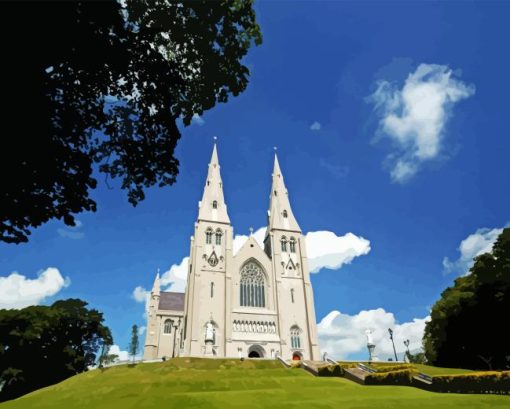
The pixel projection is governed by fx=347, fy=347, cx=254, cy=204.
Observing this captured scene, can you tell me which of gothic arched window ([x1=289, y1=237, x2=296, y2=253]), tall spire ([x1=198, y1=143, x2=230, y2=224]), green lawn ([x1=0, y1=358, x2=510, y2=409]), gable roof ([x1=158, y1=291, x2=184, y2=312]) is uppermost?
tall spire ([x1=198, y1=143, x2=230, y2=224])

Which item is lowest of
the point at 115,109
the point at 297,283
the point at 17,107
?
the point at 17,107

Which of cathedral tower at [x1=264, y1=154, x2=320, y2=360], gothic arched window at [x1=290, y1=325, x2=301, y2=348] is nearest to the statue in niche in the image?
cathedral tower at [x1=264, y1=154, x2=320, y2=360]

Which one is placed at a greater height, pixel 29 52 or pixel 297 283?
pixel 297 283

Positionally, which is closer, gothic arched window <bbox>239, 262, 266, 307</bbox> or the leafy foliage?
gothic arched window <bbox>239, 262, 266, 307</bbox>

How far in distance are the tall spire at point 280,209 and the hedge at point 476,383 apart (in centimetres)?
3868

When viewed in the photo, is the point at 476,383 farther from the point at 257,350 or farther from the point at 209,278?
the point at 209,278

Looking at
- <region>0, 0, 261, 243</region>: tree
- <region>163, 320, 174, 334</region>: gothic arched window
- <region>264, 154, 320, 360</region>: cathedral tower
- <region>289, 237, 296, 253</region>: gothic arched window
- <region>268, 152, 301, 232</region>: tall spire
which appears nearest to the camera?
<region>0, 0, 261, 243</region>: tree

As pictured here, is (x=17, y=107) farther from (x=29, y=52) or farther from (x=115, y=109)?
(x=115, y=109)

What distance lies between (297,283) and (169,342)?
28.4 metres

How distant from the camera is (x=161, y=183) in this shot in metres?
10.4

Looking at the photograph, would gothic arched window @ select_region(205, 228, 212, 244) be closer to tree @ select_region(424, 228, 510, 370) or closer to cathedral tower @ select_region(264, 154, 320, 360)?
cathedral tower @ select_region(264, 154, 320, 360)

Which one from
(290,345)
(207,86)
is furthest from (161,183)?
(290,345)

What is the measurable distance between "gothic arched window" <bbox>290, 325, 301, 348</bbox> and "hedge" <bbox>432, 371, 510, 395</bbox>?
2963cm

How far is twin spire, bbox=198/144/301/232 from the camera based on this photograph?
56.7 m
